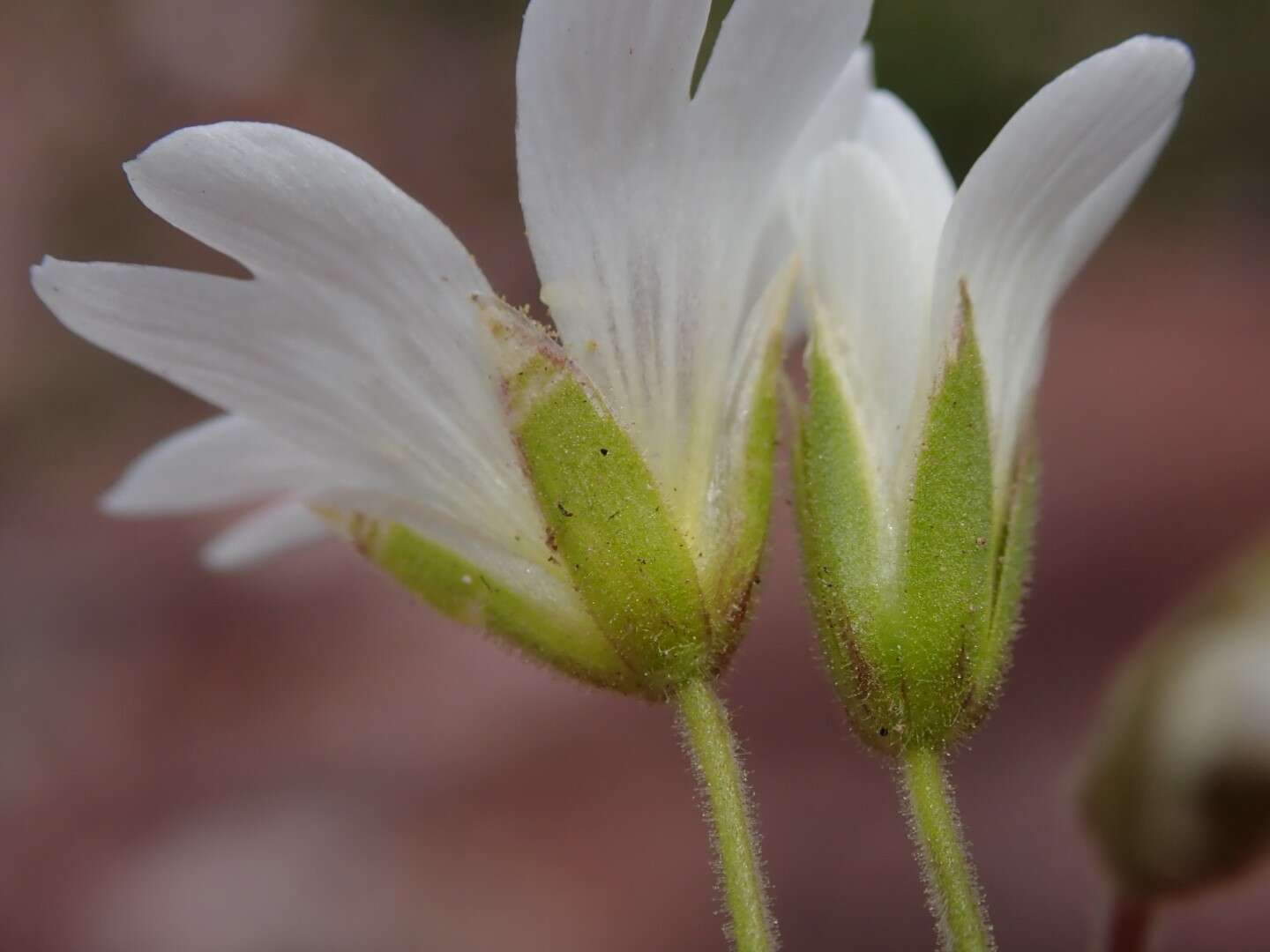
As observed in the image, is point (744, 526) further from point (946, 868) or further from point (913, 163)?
point (913, 163)

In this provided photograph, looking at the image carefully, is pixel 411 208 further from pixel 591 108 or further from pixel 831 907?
pixel 831 907

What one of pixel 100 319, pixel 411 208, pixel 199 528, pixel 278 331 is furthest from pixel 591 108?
pixel 199 528

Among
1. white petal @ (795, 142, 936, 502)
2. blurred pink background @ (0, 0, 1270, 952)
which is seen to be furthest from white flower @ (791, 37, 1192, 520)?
blurred pink background @ (0, 0, 1270, 952)

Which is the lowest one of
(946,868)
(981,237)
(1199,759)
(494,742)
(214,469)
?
(946,868)

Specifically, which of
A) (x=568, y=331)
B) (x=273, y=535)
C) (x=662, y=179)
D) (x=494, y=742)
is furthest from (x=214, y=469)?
(x=494, y=742)

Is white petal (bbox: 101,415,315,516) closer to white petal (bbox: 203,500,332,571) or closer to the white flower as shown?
white petal (bbox: 203,500,332,571)

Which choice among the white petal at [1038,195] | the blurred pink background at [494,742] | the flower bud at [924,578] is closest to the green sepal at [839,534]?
the flower bud at [924,578]

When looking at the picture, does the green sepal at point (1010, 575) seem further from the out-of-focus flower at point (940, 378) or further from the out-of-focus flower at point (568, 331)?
the out-of-focus flower at point (568, 331)
